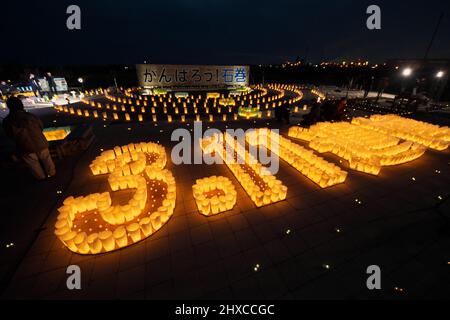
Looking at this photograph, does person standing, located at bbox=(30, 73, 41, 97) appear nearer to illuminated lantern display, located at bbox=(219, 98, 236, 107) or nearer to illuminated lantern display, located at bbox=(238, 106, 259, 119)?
illuminated lantern display, located at bbox=(219, 98, 236, 107)

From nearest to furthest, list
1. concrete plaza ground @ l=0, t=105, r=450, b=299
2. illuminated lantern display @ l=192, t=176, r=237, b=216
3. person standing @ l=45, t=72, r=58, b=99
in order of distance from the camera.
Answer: concrete plaza ground @ l=0, t=105, r=450, b=299, illuminated lantern display @ l=192, t=176, r=237, b=216, person standing @ l=45, t=72, r=58, b=99

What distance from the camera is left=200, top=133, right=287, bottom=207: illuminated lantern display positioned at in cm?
547

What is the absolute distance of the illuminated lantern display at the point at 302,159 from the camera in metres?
6.32

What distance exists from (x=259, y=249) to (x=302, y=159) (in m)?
4.69

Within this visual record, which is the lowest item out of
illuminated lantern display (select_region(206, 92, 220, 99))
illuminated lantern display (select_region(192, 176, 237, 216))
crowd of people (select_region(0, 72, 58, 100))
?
illuminated lantern display (select_region(192, 176, 237, 216))

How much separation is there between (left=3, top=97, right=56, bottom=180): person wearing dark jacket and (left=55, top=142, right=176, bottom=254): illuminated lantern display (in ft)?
4.90

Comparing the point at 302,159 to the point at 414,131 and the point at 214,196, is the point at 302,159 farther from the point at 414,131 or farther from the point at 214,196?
the point at 414,131

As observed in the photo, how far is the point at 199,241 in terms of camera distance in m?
4.33

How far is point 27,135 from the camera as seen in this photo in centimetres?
566

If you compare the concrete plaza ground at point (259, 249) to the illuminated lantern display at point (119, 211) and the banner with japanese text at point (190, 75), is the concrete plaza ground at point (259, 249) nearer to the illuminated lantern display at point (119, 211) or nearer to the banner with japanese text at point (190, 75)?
the illuminated lantern display at point (119, 211)

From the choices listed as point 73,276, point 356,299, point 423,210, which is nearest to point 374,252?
point 356,299

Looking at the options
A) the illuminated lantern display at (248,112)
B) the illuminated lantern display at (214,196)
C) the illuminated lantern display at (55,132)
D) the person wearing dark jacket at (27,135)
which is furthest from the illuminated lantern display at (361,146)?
the illuminated lantern display at (55,132)

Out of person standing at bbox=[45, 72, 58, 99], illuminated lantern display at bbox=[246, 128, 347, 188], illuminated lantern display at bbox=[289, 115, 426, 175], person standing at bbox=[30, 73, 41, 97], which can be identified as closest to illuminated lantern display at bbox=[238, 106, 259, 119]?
illuminated lantern display at bbox=[246, 128, 347, 188]

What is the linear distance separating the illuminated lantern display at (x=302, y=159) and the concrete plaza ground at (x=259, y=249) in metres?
0.35
